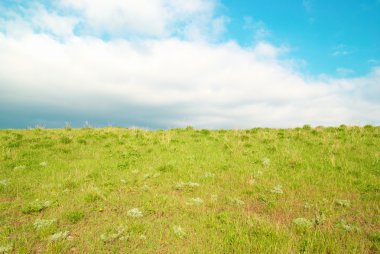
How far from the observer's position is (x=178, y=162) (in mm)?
13781

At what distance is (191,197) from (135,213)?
7.36 feet

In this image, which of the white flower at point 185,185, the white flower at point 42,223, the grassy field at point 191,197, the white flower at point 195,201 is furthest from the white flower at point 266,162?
the white flower at point 42,223

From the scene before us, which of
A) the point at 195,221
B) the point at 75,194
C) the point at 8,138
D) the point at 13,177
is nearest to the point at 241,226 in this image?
the point at 195,221

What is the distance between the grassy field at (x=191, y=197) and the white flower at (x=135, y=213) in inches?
1.8

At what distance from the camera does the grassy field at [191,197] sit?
23.5 ft

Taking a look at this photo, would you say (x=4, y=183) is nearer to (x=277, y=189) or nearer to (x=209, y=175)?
(x=209, y=175)

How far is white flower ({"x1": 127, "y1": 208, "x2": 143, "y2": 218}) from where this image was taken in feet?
27.7

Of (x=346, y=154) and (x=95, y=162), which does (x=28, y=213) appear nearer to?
(x=95, y=162)

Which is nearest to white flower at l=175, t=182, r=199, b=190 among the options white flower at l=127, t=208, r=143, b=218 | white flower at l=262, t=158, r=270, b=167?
white flower at l=127, t=208, r=143, b=218

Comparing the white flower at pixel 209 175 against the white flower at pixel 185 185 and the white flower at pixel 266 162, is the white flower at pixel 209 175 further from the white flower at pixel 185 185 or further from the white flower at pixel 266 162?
the white flower at pixel 266 162

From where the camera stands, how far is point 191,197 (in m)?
9.96

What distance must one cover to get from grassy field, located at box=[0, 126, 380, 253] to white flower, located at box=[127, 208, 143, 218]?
45 millimetres

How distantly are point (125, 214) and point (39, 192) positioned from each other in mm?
3848

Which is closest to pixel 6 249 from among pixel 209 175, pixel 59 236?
pixel 59 236
